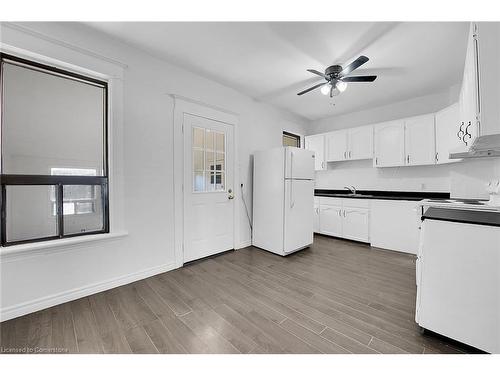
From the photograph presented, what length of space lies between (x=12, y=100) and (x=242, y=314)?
2.73 meters

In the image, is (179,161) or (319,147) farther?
(319,147)

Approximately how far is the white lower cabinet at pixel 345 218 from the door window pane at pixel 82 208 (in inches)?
150

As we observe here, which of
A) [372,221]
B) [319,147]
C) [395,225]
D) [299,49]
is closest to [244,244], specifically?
[372,221]

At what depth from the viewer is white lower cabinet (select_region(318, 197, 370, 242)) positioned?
380cm

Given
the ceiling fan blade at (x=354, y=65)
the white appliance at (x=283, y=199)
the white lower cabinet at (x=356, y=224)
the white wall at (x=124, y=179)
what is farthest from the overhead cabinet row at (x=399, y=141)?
the white wall at (x=124, y=179)

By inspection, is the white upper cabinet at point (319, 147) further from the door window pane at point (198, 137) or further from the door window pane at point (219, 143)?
the door window pane at point (198, 137)

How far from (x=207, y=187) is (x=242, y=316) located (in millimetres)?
1843

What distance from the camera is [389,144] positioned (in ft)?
12.5

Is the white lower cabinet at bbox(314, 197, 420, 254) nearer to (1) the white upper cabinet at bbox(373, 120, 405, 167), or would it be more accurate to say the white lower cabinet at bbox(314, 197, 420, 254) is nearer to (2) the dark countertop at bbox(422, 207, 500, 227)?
(1) the white upper cabinet at bbox(373, 120, 405, 167)

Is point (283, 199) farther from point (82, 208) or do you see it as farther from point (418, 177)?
point (418, 177)

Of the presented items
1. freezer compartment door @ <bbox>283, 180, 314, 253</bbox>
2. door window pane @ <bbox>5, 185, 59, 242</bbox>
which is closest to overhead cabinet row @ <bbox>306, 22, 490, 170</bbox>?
freezer compartment door @ <bbox>283, 180, 314, 253</bbox>

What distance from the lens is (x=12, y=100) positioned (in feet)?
5.97
